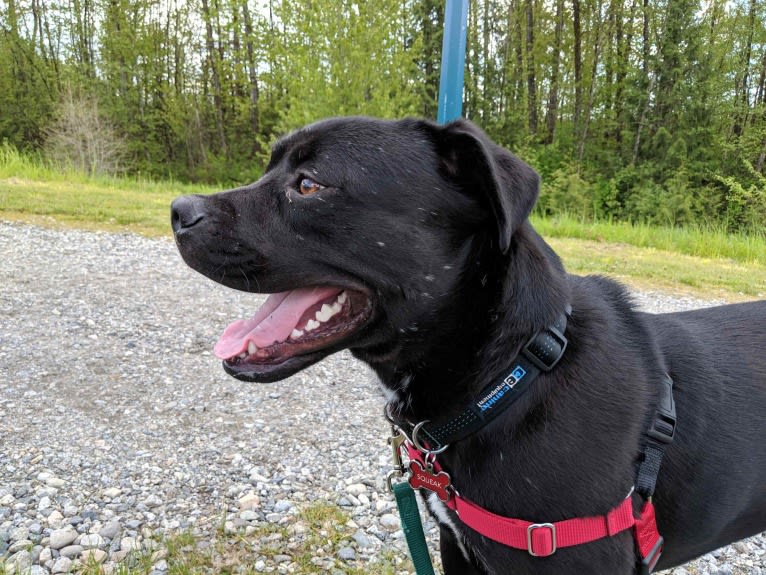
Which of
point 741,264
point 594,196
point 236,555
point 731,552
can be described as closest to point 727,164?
point 594,196

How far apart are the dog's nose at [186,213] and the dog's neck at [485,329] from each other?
81cm

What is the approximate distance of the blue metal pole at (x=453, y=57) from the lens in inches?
209

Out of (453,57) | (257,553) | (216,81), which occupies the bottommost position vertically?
(257,553)

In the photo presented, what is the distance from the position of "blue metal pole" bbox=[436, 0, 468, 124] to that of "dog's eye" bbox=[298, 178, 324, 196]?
146 inches

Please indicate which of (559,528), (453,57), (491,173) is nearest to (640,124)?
(453,57)

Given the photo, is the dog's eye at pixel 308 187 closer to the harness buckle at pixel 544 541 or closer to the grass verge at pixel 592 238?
the harness buckle at pixel 544 541

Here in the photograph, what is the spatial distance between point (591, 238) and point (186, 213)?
9977mm

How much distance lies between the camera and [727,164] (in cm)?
2088

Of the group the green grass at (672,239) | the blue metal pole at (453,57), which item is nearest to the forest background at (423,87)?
the green grass at (672,239)

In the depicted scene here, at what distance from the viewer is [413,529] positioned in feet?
6.29

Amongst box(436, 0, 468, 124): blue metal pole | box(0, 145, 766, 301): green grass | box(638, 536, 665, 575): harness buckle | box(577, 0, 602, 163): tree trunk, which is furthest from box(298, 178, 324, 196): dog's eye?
box(577, 0, 602, 163): tree trunk

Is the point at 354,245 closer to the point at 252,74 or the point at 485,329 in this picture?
the point at 485,329

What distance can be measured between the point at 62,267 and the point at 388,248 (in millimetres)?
5311

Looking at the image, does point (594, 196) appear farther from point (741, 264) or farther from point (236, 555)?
point (236, 555)
